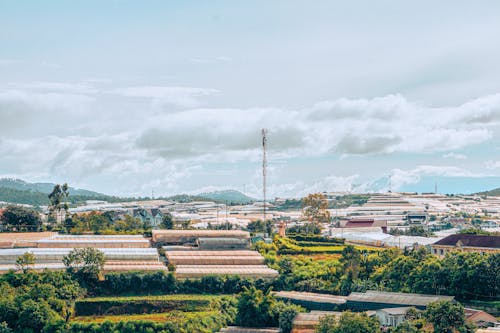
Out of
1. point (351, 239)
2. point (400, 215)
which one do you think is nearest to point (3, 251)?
point (351, 239)

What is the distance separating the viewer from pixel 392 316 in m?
33.9

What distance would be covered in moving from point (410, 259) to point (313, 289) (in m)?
5.75

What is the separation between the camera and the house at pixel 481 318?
3198 centimetres

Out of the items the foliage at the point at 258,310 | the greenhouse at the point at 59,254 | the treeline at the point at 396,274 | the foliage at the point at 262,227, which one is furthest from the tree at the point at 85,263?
the foliage at the point at 262,227

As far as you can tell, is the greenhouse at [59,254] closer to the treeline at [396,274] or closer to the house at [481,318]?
the treeline at [396,274]

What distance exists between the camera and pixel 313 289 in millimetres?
42562

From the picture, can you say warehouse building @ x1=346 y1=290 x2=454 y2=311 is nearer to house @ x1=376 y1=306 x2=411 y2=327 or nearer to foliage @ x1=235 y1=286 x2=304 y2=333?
house @ x1=376 y1=306 x2=411 y2=327

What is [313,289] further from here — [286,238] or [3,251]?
[3,251]

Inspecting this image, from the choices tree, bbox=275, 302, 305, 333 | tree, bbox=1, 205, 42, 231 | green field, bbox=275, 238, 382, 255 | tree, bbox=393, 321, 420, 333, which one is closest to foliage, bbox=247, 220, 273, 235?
green field, bbox=275, 238, 382, 255

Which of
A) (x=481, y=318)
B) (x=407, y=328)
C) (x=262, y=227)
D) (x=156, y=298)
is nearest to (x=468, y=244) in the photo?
(x=481, y=318)

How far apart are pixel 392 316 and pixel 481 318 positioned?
12.7 ft

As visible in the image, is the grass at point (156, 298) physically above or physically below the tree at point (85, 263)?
below

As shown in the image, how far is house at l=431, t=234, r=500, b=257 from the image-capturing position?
47438mm

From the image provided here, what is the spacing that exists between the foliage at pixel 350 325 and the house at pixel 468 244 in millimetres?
18376
